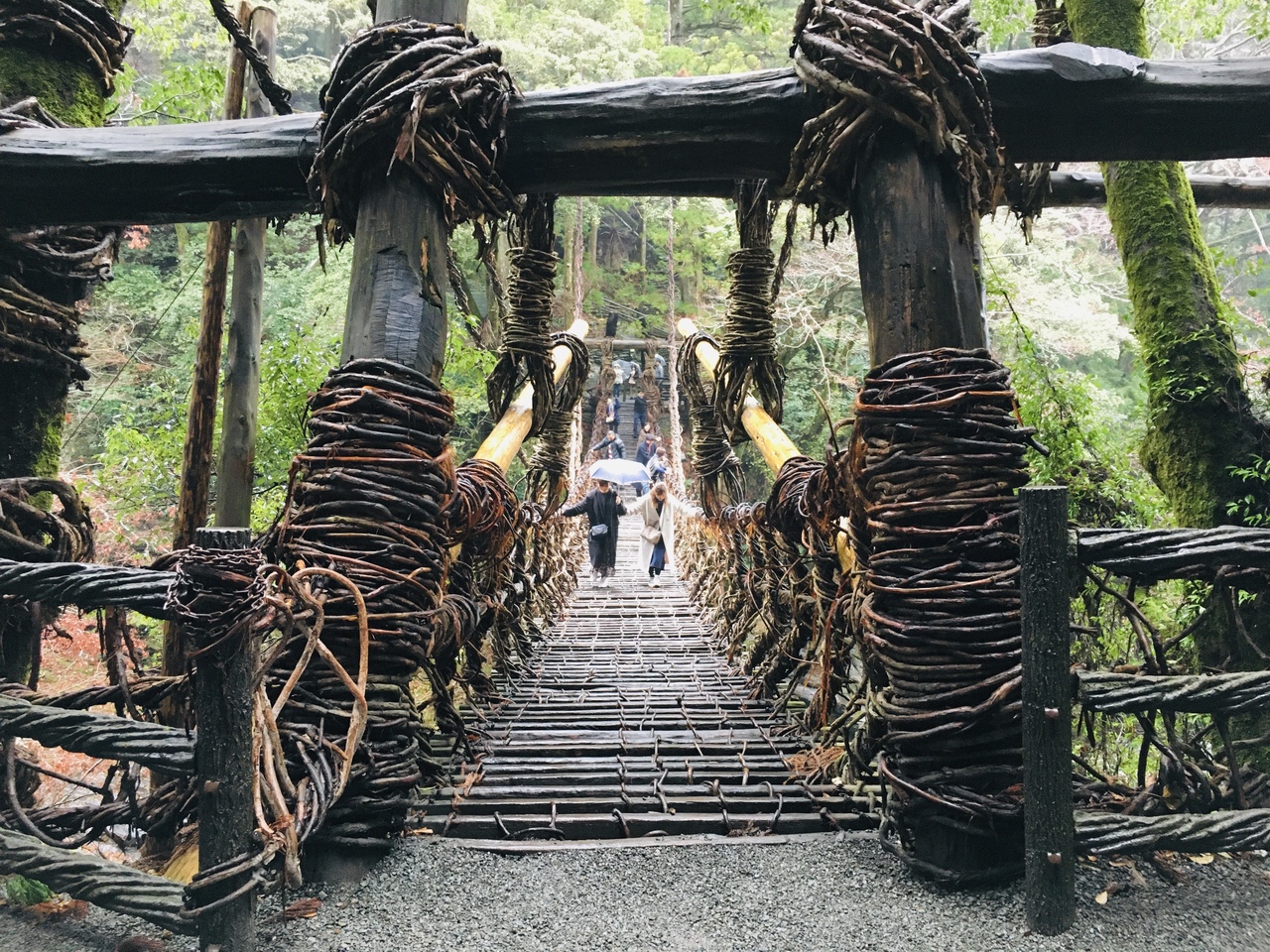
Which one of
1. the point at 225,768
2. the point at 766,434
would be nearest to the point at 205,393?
the point at 766,434

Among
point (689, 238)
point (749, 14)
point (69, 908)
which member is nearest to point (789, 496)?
point (69, 908)

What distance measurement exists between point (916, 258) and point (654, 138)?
0.60 m

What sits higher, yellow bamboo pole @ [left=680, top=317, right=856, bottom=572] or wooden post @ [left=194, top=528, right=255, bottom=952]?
yellow bamboo pole @ [left=680, top=317, right=856, bottom=572]

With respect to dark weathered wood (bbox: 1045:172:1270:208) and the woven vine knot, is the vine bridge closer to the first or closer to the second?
the woven vine knot

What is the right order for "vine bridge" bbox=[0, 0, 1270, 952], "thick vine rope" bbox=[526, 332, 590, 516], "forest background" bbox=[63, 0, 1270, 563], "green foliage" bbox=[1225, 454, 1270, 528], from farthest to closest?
"thick vine rope" bbox=[526, 332, 590, 516], "forest background" bbox=[63, 0, 1270, 563], "green foliage" bbox=[1225, 454, 1270, 528], "vine bridge" bbox=[0, 0, 1270, 952]

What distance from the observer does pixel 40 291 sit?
2209 millimetres

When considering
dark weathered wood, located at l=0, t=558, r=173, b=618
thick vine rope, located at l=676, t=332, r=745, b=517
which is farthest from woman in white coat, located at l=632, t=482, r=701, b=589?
dark weathered wood, located at l=0, t=558, r=173, b=618

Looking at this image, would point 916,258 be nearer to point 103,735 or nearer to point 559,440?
point 103,735

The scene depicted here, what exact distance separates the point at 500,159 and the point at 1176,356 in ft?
8.81

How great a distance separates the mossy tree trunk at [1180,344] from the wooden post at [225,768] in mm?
2872

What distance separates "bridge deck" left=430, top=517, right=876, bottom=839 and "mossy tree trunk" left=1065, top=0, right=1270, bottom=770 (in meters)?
1.71

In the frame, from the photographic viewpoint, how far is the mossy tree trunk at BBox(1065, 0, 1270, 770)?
2.87 meters

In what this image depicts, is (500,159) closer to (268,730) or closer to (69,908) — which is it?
(268,730)

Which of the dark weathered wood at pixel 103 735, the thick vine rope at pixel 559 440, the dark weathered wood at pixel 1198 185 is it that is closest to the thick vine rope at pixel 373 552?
the dark weathered wood at pixel 103 735
